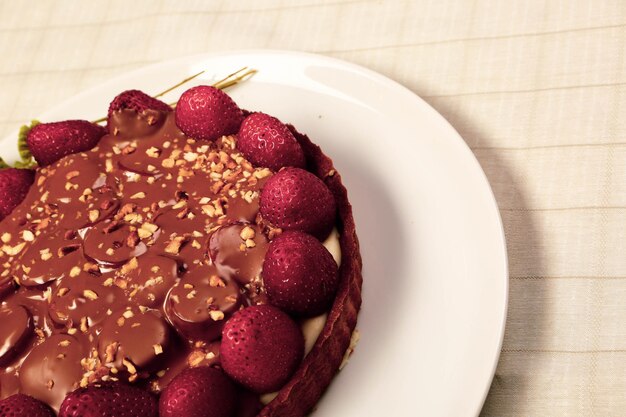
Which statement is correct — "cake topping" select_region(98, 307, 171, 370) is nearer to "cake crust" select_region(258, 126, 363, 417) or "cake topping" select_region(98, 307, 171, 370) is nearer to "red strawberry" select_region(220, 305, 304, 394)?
"red strawberry" select_region(220, 305, 304, 394)

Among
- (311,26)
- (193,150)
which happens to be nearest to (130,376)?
(193,150)

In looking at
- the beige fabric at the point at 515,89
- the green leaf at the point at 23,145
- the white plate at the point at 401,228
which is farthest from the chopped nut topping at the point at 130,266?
the beige fabric at the point at 515,89

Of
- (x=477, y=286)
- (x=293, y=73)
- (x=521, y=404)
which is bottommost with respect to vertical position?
(x=521, y=404)

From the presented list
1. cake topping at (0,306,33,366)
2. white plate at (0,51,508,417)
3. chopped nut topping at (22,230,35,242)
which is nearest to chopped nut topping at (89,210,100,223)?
chopped nut topping at (22,230,35,242)

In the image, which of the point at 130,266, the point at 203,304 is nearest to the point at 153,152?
the point at 130,266

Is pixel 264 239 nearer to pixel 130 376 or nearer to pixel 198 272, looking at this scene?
pixel 198 272

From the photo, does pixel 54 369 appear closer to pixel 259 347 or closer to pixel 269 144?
pixel 259 347

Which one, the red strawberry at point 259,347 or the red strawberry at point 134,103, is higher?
the red strawberry at point 134,103

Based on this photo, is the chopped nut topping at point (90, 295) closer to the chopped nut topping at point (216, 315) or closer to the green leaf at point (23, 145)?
the chopped nut topping at point (216, 315)
